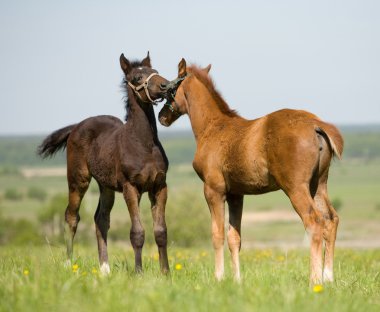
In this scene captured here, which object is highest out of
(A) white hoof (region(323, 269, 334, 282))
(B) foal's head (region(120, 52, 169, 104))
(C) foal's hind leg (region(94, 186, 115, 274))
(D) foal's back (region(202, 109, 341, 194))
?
(B) foal's head (region(120, 52, 169, 104))

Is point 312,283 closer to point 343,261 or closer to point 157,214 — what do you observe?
point 157,214

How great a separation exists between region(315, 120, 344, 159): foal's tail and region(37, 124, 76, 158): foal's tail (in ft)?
15.7

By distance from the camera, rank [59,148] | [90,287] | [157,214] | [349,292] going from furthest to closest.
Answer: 1. [59,148]
2. [157,214]
3. [349,292]
4. [90,287]

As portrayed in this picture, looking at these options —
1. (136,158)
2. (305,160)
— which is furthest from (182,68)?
(305,160)

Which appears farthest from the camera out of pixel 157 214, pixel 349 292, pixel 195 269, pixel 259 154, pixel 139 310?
pixel 195 269

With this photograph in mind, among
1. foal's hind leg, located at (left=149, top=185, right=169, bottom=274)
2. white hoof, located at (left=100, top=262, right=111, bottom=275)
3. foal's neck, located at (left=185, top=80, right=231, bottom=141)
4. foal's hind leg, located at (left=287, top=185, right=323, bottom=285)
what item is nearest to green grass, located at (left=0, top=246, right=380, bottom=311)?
white hoof, located at (left=100, top=262, right=111, bottom=275)

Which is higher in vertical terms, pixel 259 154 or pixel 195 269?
pixel 259 154

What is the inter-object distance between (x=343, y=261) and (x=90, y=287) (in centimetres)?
650

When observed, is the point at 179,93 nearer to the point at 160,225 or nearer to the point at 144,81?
the point at 144,81

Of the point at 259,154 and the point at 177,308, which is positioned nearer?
the point at 177,308

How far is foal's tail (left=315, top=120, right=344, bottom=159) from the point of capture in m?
7.56

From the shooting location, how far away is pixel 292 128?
25.0 feet

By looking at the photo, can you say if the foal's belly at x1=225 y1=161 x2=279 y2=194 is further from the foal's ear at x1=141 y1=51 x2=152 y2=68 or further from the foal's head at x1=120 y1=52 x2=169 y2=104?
the foal's ear at x1=141 y1=51 x2=152 y2=68

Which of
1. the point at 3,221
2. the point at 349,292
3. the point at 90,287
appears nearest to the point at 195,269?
the point at 349,292
